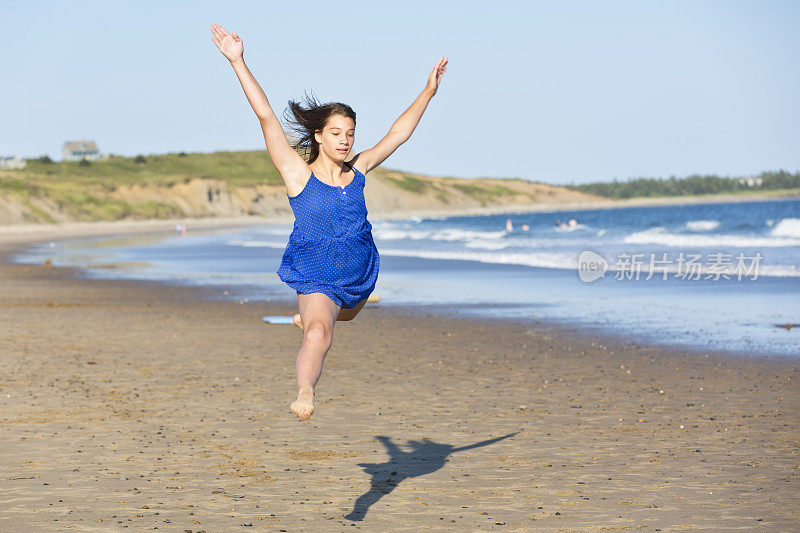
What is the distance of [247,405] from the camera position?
9.05 m

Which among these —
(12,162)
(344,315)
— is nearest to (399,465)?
(344,315)

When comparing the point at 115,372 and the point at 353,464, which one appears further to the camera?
the point at 115,372

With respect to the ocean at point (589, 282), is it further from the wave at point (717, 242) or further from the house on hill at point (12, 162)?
the house on hill at point (12, 162)

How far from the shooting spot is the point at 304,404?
434 centimetres

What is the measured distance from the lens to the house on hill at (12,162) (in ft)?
448

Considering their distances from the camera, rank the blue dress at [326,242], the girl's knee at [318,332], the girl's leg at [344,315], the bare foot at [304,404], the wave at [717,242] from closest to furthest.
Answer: the bare foot at [304,404] → the girl's knee at [318,332] → the blue dress at [326,242] → the girl's leg at [344,315] → the wave at [717,242]

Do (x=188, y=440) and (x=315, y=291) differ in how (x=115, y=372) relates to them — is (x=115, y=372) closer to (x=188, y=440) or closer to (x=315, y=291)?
(x=188, y=440)

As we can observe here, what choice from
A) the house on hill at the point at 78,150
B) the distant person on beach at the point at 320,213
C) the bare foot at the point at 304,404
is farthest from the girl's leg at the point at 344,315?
the house on hill at the point at 78,150

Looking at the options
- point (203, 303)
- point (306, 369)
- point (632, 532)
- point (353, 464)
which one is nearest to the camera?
point (306, 369)

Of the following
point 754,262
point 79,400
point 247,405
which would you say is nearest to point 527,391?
point 247,405

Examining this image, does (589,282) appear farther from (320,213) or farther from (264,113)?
(264,113)

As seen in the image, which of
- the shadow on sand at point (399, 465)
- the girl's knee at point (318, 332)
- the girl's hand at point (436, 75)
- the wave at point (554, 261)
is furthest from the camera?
the wave at point (554, 261)

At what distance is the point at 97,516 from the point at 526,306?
13081mm

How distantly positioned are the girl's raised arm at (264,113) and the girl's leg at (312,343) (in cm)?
62
